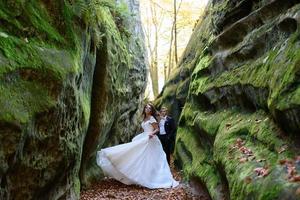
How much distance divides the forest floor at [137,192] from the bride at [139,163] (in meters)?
0.28

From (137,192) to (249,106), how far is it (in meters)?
4.23

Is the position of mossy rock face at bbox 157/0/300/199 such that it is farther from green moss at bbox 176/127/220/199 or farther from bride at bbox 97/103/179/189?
bride at bbox 97/103/179/189

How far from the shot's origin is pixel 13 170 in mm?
4887

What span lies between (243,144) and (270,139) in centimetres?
74

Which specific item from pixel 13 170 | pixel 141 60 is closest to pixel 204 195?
pixel 13 170

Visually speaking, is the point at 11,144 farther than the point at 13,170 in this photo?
No

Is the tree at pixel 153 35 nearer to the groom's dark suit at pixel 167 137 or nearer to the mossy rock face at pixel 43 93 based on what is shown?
the groom's dark suit at pixel 167 137

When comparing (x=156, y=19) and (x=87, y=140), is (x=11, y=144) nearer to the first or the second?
(x=87, y=140)

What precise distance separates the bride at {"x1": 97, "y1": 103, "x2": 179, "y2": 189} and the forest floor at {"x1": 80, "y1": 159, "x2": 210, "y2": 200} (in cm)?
28

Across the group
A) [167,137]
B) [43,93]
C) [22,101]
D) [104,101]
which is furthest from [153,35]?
[22,101]

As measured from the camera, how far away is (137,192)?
30.9 ft

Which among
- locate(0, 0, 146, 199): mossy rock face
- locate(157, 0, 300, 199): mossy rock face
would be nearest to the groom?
locate(157, 0, 300, 199): mossy rock face

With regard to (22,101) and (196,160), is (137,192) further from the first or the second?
(22,101)

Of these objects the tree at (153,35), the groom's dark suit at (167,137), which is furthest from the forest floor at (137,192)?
the tree at (153,35)
